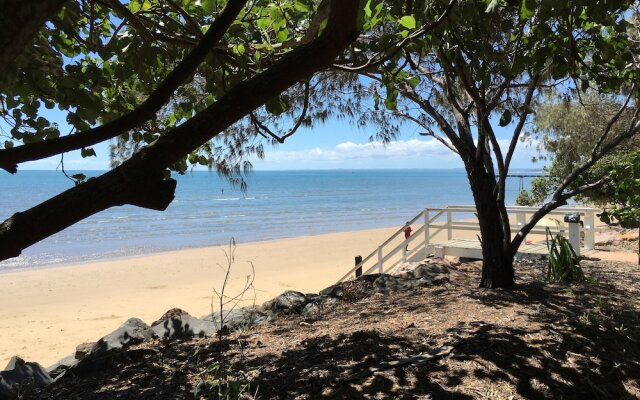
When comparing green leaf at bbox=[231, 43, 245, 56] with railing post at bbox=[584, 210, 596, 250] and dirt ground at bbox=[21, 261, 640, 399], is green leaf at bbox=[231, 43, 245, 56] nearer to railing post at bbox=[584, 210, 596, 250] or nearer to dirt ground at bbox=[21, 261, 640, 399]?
dirt ground at bbox=[21, 261, 640, 399]

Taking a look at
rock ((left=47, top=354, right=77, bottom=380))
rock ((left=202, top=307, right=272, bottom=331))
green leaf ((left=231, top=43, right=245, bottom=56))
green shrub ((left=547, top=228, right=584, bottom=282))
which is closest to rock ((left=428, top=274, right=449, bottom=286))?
green shrub ((left=547, top=228, right=584, bottom=282))

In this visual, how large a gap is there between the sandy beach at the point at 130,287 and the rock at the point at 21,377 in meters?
2.58

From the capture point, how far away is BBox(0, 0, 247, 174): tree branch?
1.89m

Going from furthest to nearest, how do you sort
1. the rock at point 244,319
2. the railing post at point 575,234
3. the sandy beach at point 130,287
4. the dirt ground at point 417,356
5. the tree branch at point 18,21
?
the railing post at point 575,234 → the sandy beach at point 130,287 → the rock at point 244,319 → the dirt ground at point 417,356 → the tree branch at point 18,21

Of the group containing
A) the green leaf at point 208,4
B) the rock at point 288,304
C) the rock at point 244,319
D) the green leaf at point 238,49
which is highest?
the green leaf at point 208,4

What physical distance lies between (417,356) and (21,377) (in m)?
3.54

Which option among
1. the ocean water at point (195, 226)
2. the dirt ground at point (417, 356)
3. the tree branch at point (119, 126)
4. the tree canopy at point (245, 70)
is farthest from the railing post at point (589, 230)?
the tree branch at point (119, 126)

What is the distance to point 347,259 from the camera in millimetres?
18562

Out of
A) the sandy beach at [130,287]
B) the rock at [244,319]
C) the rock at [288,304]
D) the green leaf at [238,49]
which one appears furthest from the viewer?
the sandy beach at [130,287]

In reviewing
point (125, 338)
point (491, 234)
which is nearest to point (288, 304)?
point (125, 338)

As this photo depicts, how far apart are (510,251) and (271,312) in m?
2.89

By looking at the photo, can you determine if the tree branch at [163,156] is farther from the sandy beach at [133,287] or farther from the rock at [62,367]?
the sandy beach at [133,287]

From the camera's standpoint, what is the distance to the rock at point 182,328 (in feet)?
17.6

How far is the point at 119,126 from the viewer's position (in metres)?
2.04
